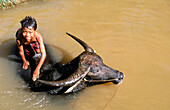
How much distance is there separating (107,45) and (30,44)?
175 centimetres

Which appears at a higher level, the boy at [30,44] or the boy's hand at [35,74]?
the boy at [30,44]

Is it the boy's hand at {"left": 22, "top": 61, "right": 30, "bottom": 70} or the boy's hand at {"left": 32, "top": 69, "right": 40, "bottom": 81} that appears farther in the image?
the boy's hand at {"left": 22, "top": 61, "right": 30, "bottom": 70}

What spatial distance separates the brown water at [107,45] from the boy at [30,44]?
1.28 ft

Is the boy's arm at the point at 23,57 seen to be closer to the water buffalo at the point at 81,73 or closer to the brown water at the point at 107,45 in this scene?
the brown water at the point at 107,45

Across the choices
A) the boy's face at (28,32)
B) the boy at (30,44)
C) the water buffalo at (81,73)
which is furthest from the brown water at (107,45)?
the boy's face at (28,32)

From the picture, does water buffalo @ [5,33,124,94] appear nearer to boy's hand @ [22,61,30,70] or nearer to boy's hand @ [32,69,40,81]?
boy's hand @ [32,69,40,81]

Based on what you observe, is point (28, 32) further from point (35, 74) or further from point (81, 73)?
point (81, 73)

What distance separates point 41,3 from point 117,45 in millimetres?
2999

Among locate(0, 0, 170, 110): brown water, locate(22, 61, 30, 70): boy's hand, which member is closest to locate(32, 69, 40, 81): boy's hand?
locate(0, 0, 170, 110): brown water

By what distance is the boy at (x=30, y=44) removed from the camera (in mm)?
3102

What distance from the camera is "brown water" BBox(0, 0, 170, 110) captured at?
3.20 meters

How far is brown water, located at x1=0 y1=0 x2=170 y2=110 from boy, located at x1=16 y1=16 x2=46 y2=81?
1.28ft

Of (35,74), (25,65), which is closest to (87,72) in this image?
(35,74)

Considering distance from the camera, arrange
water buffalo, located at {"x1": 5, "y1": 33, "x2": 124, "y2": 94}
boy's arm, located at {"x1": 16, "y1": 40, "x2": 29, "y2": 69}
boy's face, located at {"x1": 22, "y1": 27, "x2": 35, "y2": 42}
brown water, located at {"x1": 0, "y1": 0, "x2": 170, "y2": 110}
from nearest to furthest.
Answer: water buffalo, located at {"x1": 5, "y1": 33, "x2": 124, "y2": 94} → boy's face, located at {"x1": 22, "y1": 27, "x2": 35, "y2": 42} → brown water, located at {"x1": 0, "y1": 0, "x2": 170, "y2": 110} → boy's arm, located at {"x1": 16, "y1": 40, "x2": 29, "y2": 69}
